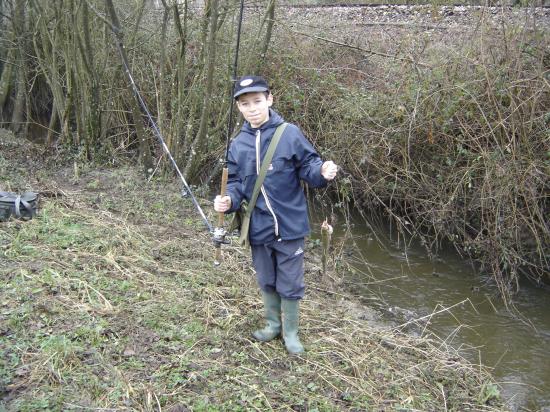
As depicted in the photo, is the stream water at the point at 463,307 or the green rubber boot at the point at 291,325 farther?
the stream water at the point at 463,307

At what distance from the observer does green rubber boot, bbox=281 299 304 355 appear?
392 cm

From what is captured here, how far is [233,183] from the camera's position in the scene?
3.87 meters

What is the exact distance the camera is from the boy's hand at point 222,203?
12.1ft

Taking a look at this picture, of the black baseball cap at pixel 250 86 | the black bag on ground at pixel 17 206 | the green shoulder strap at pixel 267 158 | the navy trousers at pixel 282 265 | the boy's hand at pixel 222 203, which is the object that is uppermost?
the black baseball cap at pixel 250 86

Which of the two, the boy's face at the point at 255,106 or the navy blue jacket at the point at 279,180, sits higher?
the boy's face at the point at 255,106

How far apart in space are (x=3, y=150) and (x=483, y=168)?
7.84m

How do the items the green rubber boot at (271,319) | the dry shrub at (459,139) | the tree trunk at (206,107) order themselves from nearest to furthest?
the green rubber boot at (271,319) → the dry shrub at (459,139) → the tree trunk at (206,107)

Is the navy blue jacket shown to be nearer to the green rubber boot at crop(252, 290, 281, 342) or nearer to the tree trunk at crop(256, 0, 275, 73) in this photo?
the green rubber boot at crop(252, 290, 281, 342)

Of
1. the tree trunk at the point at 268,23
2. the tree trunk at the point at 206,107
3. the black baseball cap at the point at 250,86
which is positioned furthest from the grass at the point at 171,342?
the tree trunk at the point at 268,23

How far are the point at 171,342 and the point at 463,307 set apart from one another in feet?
13.0

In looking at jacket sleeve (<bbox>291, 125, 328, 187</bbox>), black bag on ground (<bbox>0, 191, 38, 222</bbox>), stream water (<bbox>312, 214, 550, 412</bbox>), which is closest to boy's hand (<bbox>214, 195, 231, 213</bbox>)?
jacket sleeve (<bbox>291, 125, 328, 187</bbox>)

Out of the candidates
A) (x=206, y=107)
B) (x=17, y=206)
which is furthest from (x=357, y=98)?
(x=17, y=206)

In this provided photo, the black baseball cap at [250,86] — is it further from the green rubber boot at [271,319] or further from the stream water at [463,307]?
the stream water at [463,307]

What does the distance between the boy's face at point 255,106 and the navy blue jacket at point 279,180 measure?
0.05m
